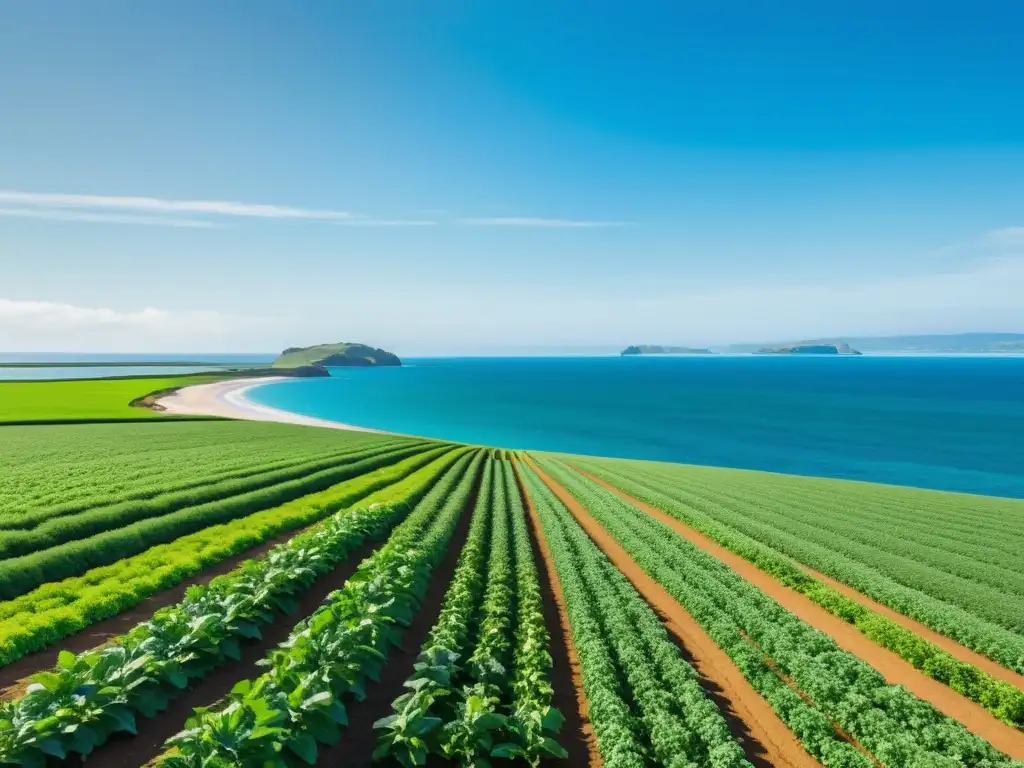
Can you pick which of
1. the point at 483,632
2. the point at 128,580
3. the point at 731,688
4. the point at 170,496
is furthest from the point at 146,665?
the point at 170,496

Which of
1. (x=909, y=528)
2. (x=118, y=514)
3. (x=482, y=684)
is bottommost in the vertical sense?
(x=909, y=528)

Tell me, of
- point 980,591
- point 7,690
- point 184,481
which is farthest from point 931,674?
point 184,481

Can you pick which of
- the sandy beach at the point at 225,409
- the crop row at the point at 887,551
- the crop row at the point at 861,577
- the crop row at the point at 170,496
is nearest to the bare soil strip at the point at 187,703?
the crop row at the point at 170,496

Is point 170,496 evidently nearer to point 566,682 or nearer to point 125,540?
point 125,540

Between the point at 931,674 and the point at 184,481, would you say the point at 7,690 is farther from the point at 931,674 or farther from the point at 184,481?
the point at 931,674

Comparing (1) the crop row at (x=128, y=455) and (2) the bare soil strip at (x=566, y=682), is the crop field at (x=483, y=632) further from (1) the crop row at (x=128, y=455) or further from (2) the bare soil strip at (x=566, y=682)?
(1) the crop row at (x=128, y=455)

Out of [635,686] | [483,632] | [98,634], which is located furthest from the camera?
[483,632]
